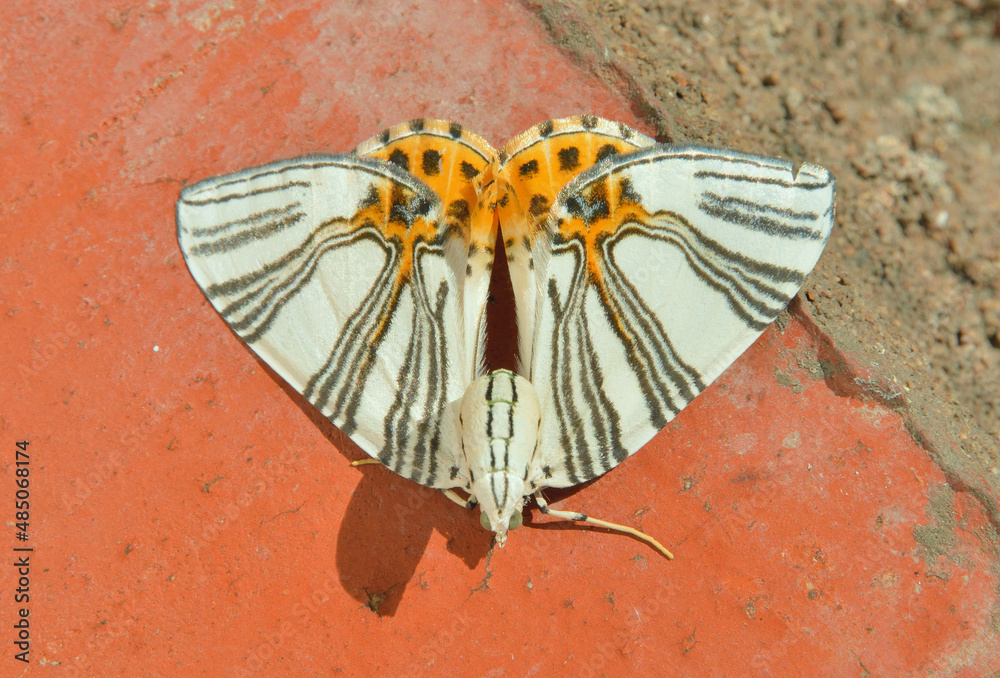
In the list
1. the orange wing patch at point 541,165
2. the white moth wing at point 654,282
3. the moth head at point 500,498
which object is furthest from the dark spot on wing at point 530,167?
the moth head at point 500,498

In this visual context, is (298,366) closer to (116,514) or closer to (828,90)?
(116,514)

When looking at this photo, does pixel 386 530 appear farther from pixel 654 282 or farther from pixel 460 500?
pixel 654 282

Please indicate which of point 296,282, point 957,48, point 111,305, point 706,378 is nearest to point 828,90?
point 957,48

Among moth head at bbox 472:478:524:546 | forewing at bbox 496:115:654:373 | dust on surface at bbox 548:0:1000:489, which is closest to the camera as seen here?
moth head at bbox 472:478:524:546

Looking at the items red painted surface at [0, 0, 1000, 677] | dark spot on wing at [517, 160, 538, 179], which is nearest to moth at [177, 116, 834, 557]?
dark spot on wing at [517, 160, 538, 179]

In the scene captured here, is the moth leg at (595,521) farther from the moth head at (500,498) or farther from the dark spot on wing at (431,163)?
the dark spot on wing at (431,163)

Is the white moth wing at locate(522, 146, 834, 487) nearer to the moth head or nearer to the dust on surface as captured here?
the moth head

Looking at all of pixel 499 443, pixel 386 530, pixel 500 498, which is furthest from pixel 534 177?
pixel 386 530
